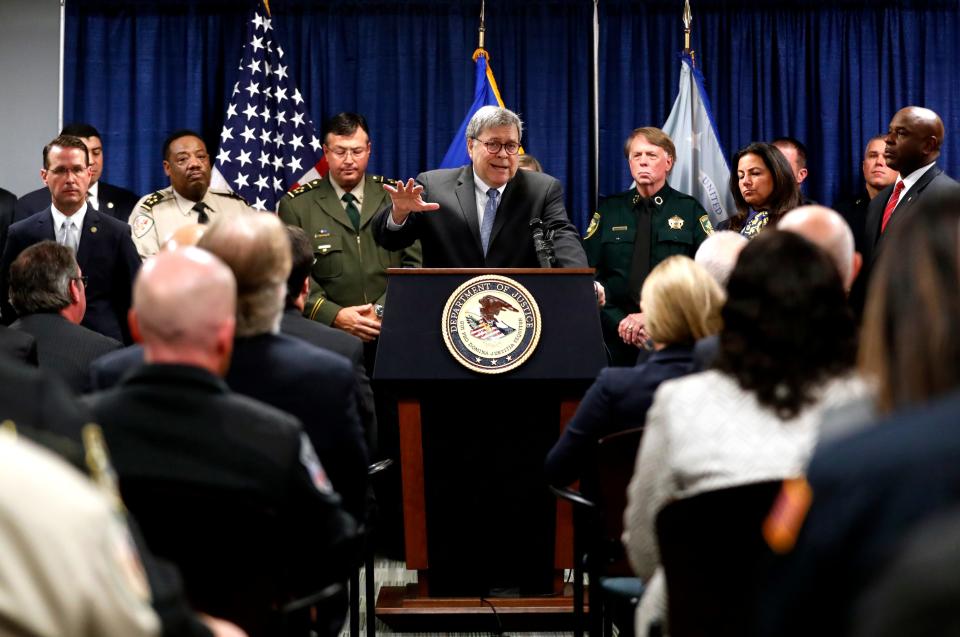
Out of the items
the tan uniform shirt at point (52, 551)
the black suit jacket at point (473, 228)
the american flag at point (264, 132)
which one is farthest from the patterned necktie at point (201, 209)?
the tan uniform shirt at point (52, 551)

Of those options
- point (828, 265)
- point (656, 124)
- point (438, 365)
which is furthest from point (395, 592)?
point (656, 124)

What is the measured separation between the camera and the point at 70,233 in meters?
5.50

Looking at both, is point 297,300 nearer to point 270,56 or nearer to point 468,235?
point 468,235

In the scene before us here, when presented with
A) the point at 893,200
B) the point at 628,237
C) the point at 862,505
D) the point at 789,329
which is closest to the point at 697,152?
the point at 628,237

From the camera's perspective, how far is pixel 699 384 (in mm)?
2287

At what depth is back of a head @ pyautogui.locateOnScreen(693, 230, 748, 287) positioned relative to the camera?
3566mm

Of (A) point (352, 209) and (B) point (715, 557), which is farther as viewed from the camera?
(A) point (352, 209)

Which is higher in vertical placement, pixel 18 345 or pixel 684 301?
pixel 684 301

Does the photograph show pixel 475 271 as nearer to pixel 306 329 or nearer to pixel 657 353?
pixel 306 329

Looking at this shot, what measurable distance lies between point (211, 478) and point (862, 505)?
132 centimetres

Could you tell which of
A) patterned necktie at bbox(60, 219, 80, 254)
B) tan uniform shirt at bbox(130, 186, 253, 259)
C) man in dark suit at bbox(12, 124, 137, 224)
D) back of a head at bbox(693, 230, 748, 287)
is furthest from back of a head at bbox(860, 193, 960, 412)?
man in dark suit at bbox(12, 124, 137, 224)

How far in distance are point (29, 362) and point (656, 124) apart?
483 centimetres

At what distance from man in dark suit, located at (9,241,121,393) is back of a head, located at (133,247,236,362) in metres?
1.91

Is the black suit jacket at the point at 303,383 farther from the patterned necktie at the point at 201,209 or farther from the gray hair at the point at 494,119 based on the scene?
the patterned necktie at the point at 201,209
